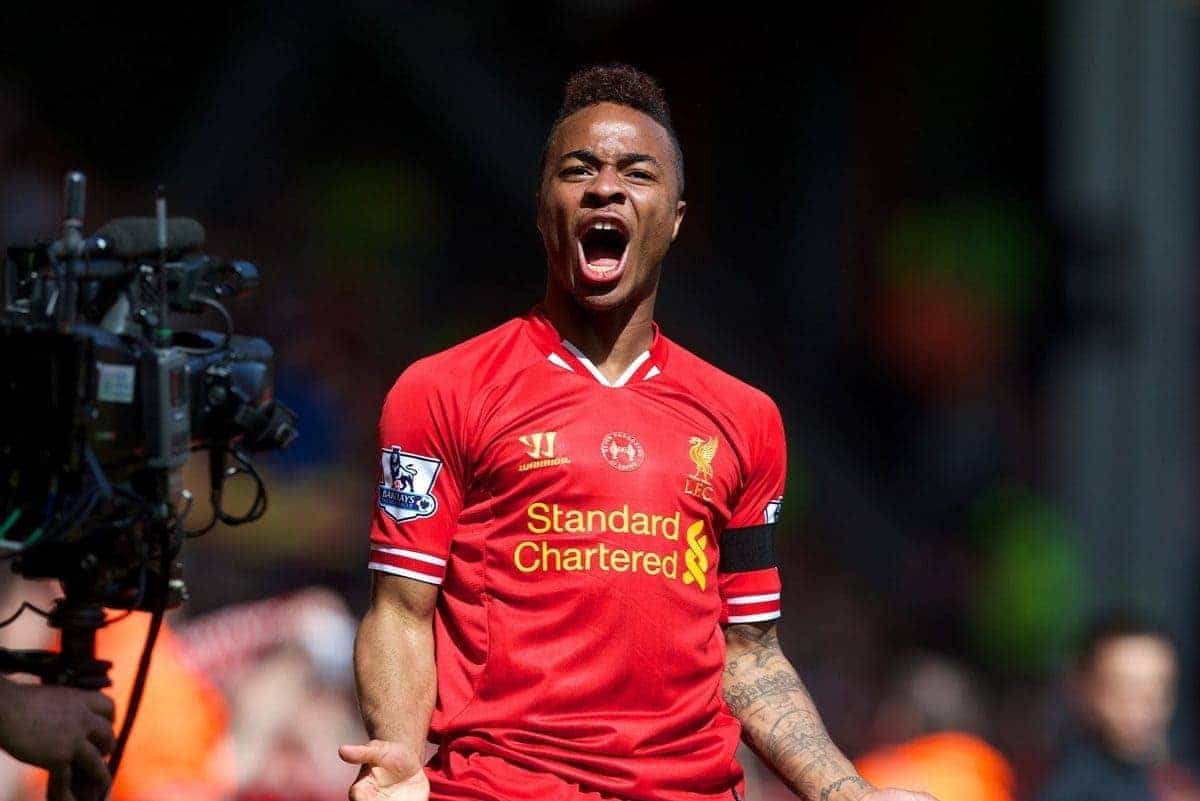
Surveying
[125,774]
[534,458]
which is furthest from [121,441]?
[125,774]

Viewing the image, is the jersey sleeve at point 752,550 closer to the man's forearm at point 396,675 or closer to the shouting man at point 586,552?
the shouting man at point 586,552

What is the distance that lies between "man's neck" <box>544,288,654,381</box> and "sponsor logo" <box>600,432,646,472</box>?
17 cm

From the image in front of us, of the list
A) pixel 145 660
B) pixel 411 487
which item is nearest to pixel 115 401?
pixel 145 660

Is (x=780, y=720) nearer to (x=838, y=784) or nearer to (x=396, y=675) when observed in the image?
(x=838, y=784)

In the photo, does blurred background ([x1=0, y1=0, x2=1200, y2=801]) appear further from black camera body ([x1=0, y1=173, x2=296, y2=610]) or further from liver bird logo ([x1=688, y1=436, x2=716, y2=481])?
black camera body ([x1=0, y1=173, x2=296, y2=610])

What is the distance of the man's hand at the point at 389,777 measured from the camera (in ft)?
10.9

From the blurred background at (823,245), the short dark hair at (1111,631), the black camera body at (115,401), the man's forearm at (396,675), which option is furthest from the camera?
the blurred background at (823,245)

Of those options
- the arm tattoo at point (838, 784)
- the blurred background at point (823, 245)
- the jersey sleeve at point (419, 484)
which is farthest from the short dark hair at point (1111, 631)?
the jersey sleeve at point (419, 484)

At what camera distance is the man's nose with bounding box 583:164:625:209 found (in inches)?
150

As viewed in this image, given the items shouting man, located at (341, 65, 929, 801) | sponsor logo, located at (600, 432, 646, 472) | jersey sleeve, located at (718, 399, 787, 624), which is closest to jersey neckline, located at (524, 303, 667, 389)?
shouting man, located at (341, 65, 929, 801)

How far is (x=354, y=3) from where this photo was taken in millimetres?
8102

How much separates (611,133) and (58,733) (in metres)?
1.53

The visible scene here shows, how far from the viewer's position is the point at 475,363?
12.4ft

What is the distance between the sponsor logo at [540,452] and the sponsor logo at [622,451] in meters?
0.08
